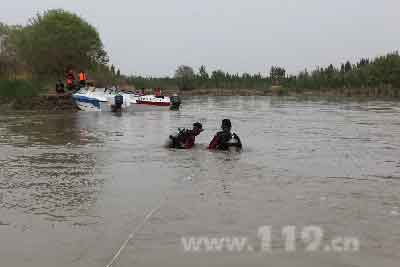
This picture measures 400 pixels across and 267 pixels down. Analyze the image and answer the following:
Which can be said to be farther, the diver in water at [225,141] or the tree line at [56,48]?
the tree line at [56,48]

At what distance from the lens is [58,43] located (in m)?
42.3

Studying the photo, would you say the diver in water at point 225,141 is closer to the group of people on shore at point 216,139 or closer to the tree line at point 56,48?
A: the group of people on shore at point 216,139

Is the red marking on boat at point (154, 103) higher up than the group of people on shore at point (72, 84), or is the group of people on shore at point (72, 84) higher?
the group of people on shore at point (72, 84)

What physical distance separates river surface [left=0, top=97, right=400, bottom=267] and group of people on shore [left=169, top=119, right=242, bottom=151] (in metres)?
0.36

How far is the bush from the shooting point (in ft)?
100

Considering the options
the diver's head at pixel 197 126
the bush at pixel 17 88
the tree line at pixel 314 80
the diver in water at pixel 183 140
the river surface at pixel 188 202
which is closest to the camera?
the river surface at pixel 188 202

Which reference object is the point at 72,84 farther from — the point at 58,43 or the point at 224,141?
the point at 224,141

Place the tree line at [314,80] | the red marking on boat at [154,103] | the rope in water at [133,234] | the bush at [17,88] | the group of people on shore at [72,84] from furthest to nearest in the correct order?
the tree line at [314,80] → the red marking on boat at [154,103] → the group of people on shore at [72,84] → the bush at [17,88] → the rope in water at [133,234]

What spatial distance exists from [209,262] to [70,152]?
8361mm

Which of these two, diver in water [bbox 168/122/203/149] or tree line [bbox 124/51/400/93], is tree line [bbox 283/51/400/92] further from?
diver in water [bbox 168/122/203/149]

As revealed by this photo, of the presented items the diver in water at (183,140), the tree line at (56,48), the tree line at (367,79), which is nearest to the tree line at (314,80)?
the tree line at (367,79)

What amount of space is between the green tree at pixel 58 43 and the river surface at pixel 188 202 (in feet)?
94.6

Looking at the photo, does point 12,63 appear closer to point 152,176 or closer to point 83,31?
point 83,31

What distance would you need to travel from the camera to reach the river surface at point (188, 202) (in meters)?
5.44
